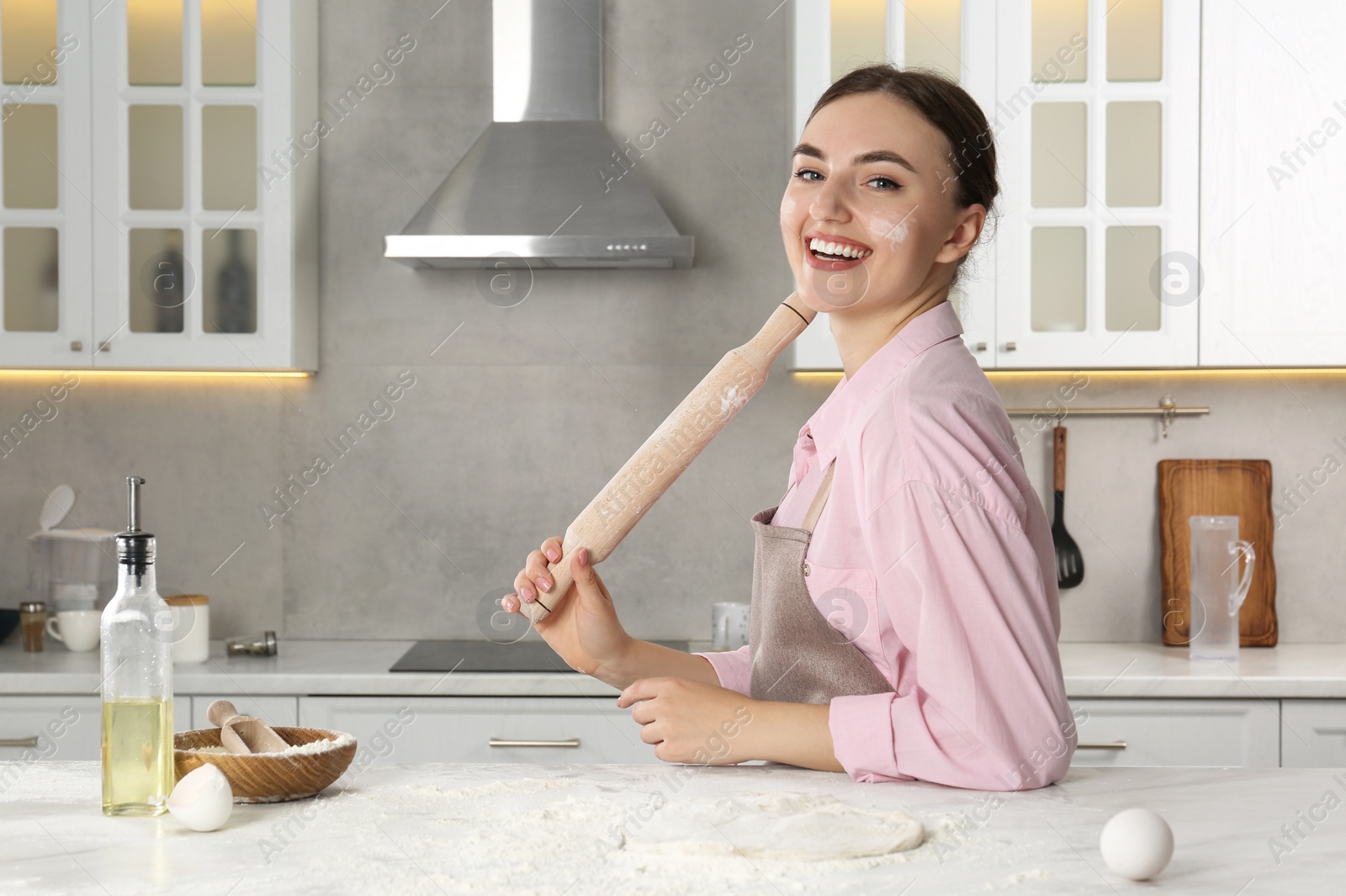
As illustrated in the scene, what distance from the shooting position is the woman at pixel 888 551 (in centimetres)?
94

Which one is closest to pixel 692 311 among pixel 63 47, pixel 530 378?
pixel 530 378

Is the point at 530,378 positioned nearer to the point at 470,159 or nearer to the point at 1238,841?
the point at 470,159

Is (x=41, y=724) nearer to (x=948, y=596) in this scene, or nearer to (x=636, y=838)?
(x=636, y=838)

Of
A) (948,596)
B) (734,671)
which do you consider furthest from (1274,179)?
(948,596)

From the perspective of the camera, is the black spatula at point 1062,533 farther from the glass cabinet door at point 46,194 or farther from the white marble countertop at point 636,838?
the glass cabinet door at point 46,194

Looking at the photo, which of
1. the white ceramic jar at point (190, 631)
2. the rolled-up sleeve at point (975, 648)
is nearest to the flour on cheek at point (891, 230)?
the rolled-up sleeve at point (975, 648)

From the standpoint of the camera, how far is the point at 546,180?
250 centimetres

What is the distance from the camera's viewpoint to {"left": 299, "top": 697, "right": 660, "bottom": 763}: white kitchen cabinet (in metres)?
2.25

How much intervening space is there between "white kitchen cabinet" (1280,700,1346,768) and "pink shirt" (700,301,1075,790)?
4.83 feet

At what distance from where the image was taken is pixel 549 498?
2.78m

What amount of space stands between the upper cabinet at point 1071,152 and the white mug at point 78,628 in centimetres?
165

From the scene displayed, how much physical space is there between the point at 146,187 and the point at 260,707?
3.70ft

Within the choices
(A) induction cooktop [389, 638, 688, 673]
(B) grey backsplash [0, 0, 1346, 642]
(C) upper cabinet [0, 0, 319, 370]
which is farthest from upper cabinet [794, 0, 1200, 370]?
(C) upper cabinet [0, 0, 319, 370]

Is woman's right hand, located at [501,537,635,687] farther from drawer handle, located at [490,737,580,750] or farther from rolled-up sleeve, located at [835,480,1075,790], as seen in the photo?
drawer handle, located at [490,737,580,750]
